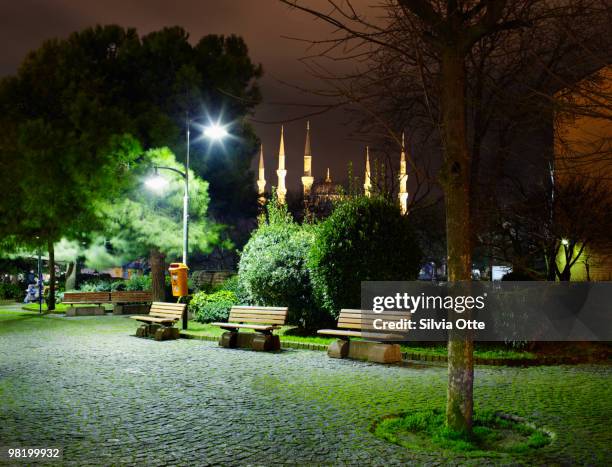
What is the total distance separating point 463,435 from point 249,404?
2786 millimetres

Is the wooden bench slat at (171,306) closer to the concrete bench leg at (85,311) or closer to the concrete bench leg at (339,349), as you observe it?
the concrete bench leg at (339,349)

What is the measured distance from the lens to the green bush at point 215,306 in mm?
18688

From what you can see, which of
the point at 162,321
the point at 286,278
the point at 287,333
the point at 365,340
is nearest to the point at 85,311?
the point at 162,321

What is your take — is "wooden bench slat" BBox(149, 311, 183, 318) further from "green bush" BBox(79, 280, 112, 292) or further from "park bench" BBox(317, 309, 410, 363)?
"green bush" BBox(79, 280, 112, 292)

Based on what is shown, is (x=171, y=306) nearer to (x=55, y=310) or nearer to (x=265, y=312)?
(x=265, y=312)

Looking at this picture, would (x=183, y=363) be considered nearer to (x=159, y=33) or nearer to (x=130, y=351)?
(x=130, y=351)

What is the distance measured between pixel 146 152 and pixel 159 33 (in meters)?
7.83

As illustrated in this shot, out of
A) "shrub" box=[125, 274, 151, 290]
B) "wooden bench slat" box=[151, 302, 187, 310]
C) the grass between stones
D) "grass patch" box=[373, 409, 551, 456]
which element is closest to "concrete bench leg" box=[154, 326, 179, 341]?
"wooden bench slat" box=[151, 302, 187, 310]

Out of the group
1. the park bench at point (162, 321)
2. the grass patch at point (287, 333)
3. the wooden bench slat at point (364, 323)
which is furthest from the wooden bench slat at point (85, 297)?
the wooden bench slat at point (364, 323)

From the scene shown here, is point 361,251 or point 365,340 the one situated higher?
point 361,251

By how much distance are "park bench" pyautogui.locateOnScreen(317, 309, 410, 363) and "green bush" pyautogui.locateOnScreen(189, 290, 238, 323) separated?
22.7 ft

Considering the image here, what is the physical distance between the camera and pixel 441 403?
7793 millimetres

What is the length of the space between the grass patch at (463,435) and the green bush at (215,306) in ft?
39.7

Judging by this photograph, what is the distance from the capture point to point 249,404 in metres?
7.81
